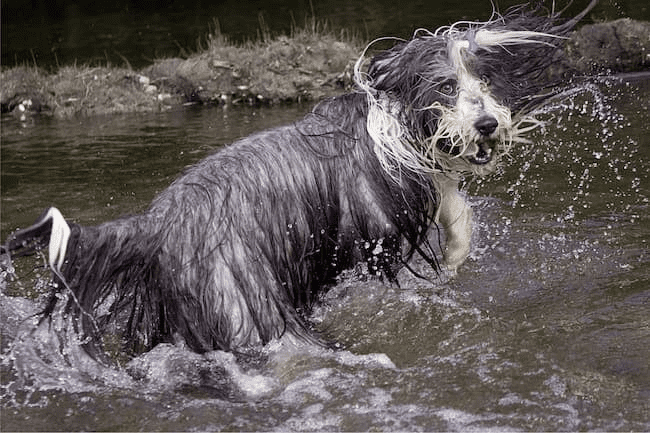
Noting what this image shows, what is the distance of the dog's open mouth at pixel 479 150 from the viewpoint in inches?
142

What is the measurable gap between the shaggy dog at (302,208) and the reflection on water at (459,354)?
0.18m

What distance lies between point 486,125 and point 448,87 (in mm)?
210

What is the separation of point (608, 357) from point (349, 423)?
1069 mm

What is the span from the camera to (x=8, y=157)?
26.5ft

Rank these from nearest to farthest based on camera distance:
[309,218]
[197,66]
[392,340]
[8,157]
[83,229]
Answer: [83,229], [309,218], [392,340], [8,157], [197,66]

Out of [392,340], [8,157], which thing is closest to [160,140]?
[8,157]

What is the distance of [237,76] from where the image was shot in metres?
9.91

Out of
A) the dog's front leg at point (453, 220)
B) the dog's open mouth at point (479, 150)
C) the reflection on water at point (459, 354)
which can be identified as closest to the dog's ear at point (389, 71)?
the dog's open mouth at point (479, 150)

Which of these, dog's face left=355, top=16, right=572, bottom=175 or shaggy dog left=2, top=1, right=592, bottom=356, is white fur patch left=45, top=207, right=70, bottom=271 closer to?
shaggy dog left=2, top=1, right=592, bottom=356

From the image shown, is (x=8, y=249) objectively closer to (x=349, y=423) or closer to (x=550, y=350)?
(x=349, y=423)

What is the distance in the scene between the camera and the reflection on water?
130 inches

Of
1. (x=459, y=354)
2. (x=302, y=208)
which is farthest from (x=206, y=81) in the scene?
(x=459, y=354)

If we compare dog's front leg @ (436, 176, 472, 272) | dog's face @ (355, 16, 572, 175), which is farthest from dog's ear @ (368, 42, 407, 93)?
dog's front leg @ (436, 176, 472, 272)

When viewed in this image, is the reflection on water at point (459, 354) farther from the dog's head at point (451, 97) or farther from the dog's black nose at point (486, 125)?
the dog's black nose at point (486, 125)
